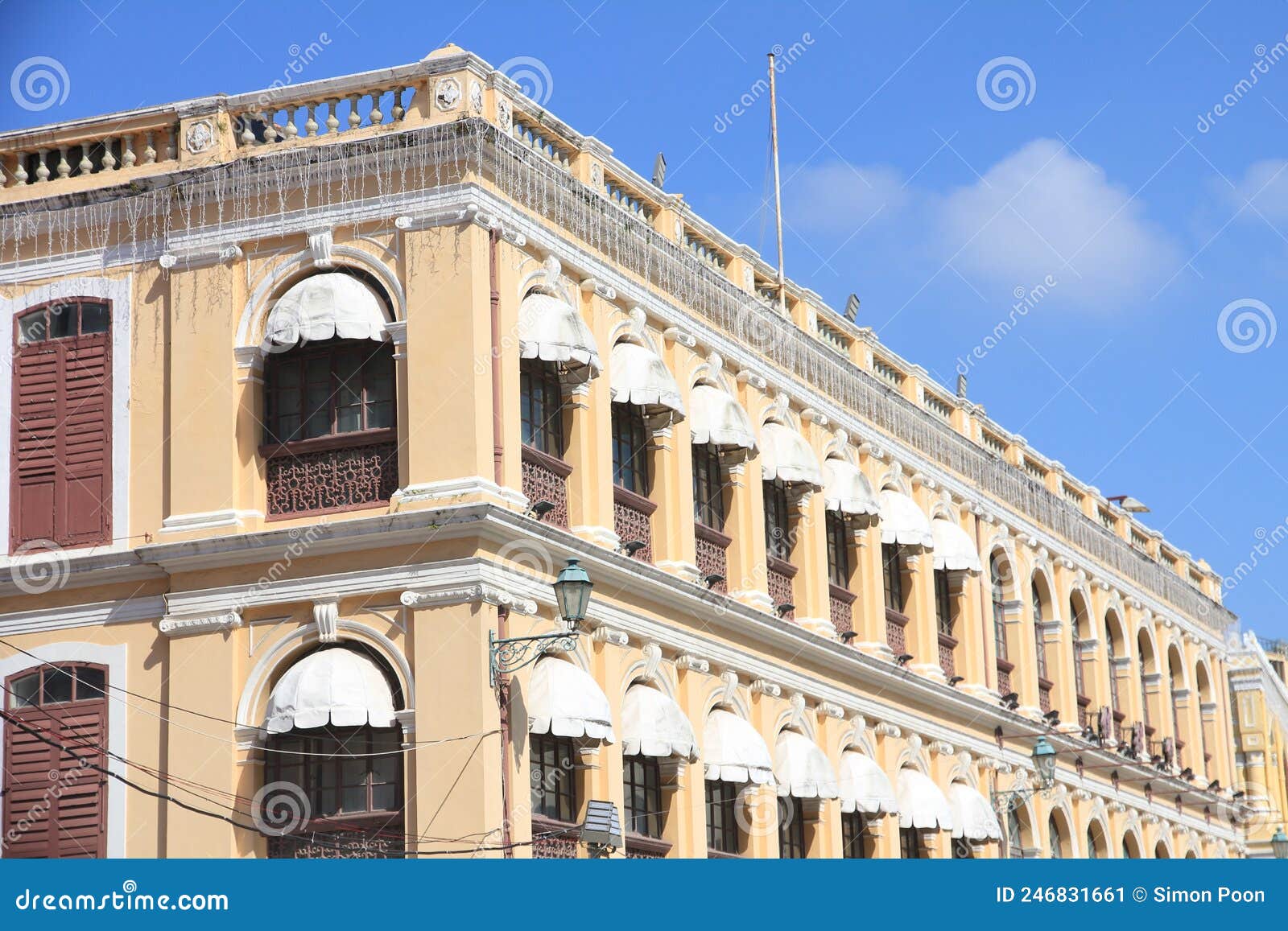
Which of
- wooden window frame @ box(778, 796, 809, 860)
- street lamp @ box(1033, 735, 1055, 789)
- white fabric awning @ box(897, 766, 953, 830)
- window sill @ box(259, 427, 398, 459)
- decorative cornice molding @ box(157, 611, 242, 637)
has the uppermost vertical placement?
window sill @ box(259, 427, 398, 459)

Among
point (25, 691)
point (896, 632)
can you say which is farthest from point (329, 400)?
point (896, 632)

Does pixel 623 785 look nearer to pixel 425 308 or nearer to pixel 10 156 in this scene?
pixel 425 308

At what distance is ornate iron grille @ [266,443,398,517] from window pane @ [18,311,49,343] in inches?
121

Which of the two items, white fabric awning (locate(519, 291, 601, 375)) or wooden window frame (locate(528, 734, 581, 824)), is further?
white fabric awning (locate(519, 291, 601, 375))

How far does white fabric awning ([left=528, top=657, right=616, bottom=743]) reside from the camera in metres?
19.5

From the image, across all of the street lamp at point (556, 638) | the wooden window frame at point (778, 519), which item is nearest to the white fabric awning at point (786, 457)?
the wooden window frame at point (778, 519)

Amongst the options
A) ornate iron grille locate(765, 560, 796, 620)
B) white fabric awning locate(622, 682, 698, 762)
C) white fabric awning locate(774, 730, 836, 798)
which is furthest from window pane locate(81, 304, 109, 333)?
white fabric awning locate(774, 730, 836, 798)

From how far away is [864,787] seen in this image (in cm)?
2636

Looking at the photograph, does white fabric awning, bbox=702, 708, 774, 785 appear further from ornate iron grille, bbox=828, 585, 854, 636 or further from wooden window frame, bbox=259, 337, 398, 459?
wooden window frame, bbox=259, 337, 398, 459

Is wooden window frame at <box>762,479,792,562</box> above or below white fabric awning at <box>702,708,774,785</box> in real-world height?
above

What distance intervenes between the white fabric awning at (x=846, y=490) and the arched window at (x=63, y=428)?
9.62 metres

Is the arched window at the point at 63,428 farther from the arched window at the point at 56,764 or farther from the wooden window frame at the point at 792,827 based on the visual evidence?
the wooden window frame at the point at 792,827

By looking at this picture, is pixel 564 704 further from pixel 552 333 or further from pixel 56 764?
pixel 56 764

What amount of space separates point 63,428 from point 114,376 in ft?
2.51
